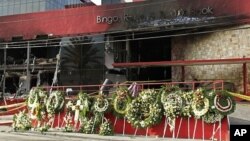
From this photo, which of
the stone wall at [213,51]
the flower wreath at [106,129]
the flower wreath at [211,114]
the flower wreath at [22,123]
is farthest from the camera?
the stone wall at [213,51]

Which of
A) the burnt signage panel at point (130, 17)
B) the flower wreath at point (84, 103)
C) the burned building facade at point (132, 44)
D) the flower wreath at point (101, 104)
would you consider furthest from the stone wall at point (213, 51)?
the flower wreath at point (84, 103)

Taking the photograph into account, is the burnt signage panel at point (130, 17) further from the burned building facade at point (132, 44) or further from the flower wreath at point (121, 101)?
the flower wreath at point (121, 101)

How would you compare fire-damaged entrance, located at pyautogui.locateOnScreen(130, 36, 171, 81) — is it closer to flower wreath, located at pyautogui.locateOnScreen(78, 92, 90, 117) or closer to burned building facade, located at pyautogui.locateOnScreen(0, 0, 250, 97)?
burned building facade, located at pyautogui.locateOnScreen(0, 0, 250, 97)

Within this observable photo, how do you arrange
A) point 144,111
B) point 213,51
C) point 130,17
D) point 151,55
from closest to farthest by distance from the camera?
point 144,111, point 213,51, point 130,17, point 151,55

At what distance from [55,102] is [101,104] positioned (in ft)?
11.6

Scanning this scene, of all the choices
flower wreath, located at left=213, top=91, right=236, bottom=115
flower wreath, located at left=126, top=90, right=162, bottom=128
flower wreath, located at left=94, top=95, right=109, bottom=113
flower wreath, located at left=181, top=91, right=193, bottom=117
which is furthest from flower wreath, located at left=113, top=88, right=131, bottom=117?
flower wreath, located at left=213, top=91, right=236, bottom=115

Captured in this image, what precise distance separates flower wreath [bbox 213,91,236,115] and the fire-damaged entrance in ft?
60.6

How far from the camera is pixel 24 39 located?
44.1 m

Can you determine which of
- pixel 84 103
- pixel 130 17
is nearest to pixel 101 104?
pixel 84 103

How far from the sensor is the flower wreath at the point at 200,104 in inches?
720

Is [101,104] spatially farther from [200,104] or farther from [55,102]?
[200,104]

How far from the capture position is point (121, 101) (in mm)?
20875

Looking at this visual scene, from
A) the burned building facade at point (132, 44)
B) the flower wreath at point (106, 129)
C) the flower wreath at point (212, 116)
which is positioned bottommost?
the flower wreath at point (106, 129)

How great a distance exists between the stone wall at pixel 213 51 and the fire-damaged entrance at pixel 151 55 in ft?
2.88
